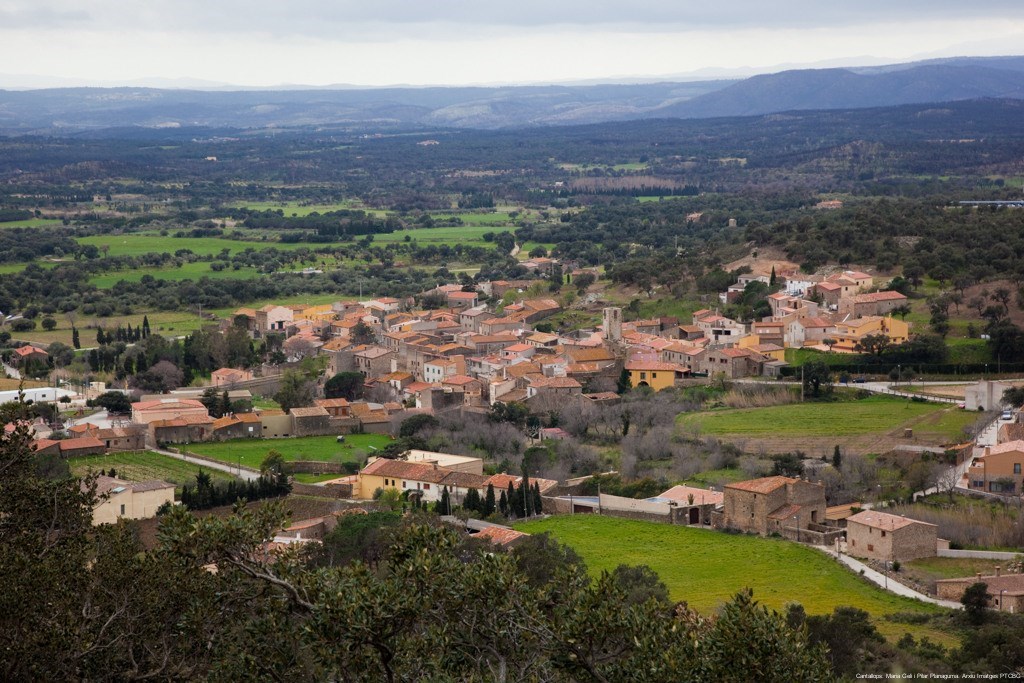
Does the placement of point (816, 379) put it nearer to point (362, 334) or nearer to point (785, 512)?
point (785, 512)

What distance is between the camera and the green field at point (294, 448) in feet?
125

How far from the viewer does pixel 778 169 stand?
144 meters

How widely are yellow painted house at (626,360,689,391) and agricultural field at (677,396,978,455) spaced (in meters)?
4.18

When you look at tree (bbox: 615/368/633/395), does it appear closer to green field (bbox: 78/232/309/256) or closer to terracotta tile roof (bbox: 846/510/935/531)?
terracotta tile roof (bbox: 846/510/935/531)

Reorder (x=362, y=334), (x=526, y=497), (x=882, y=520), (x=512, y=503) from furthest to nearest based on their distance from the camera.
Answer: (x=362, y=334) < (x=526, y=497) < (x=512, y=503) < (x=882, y=520)

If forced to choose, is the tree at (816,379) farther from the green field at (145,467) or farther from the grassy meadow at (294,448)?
the green field at (145,467)

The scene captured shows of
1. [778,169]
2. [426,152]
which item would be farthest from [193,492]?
[426,152]

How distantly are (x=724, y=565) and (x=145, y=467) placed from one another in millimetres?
16577

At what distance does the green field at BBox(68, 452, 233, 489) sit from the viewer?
1377 inches

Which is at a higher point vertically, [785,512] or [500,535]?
[500,535]

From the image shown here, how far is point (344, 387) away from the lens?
47.0 m

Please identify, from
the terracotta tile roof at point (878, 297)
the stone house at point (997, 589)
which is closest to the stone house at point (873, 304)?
the terracotta tile roof at point (878, 297)

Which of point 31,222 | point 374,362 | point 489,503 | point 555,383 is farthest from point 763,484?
point 31,222

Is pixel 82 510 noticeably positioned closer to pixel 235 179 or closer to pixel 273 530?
pixel 273 530
